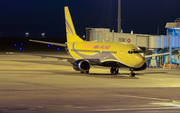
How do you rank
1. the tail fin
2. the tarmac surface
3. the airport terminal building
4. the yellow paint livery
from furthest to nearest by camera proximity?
1. the airport terminal building
2. the tail fin
3. the yellow paint livery
4. the tarmac surface

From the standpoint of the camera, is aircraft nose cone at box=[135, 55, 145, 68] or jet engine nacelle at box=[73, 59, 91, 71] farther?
jet engine nacelle at box=[73, 59, 91, 71]

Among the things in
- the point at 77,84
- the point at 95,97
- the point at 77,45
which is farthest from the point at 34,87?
the point at 77,45

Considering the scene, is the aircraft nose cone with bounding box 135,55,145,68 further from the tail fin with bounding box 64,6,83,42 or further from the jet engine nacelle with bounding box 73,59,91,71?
the tail fin with bounding box 64,6,83,42

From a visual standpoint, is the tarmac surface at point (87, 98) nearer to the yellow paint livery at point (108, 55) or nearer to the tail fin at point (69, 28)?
the yellow paint livery at point (108, 55)

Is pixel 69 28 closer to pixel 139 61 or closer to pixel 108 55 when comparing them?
pixel 108 55

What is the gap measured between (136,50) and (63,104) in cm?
1637

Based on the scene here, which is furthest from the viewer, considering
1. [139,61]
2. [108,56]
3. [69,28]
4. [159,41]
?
[159,41]

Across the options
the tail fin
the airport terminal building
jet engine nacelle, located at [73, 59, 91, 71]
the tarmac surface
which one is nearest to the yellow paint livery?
jet engine nacelle, located at [73, 59, 91, 71]

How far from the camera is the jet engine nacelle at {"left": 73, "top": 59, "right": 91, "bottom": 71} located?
110 ft

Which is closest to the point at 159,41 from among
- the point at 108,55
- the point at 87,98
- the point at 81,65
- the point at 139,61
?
the point at 108,55

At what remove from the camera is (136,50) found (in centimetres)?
3198

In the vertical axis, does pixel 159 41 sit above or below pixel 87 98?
above

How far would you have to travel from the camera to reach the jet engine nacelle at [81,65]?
110 ft

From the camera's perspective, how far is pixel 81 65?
111 ft
